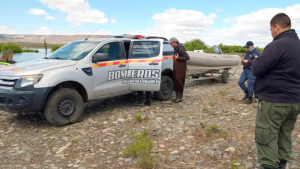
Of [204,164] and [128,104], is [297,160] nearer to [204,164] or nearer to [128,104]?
[204,164]

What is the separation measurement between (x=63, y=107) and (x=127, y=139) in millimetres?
1646

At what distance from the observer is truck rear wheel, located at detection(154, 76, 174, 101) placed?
8.25 meters

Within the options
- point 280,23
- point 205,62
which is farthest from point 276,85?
point 205,62

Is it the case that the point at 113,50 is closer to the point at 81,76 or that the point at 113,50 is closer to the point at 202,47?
the point at 81,76

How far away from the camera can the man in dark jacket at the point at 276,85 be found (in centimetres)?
317

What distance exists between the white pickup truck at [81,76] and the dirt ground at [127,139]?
531mm

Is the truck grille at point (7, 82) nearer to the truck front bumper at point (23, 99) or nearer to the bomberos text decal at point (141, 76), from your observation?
the truck front bumper at point (23, 99)

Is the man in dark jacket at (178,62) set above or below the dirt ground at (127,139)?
above

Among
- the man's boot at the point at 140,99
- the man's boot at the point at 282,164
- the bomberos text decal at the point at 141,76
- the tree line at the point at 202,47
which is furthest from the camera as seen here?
the tree line at the point at 202,47

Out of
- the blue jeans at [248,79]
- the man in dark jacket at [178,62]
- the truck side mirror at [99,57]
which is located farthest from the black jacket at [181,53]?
the truck side mirror at [99,57]

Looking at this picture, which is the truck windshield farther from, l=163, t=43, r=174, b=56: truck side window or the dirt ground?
l=163, t=43, r=174, b=56: truck side window

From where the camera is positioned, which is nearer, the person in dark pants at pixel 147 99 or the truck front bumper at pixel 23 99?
the truck front bumper at pixel 23 99

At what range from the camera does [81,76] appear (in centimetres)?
612

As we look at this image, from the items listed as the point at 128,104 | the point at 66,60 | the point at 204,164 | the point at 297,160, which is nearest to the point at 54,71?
the point at 66,60
